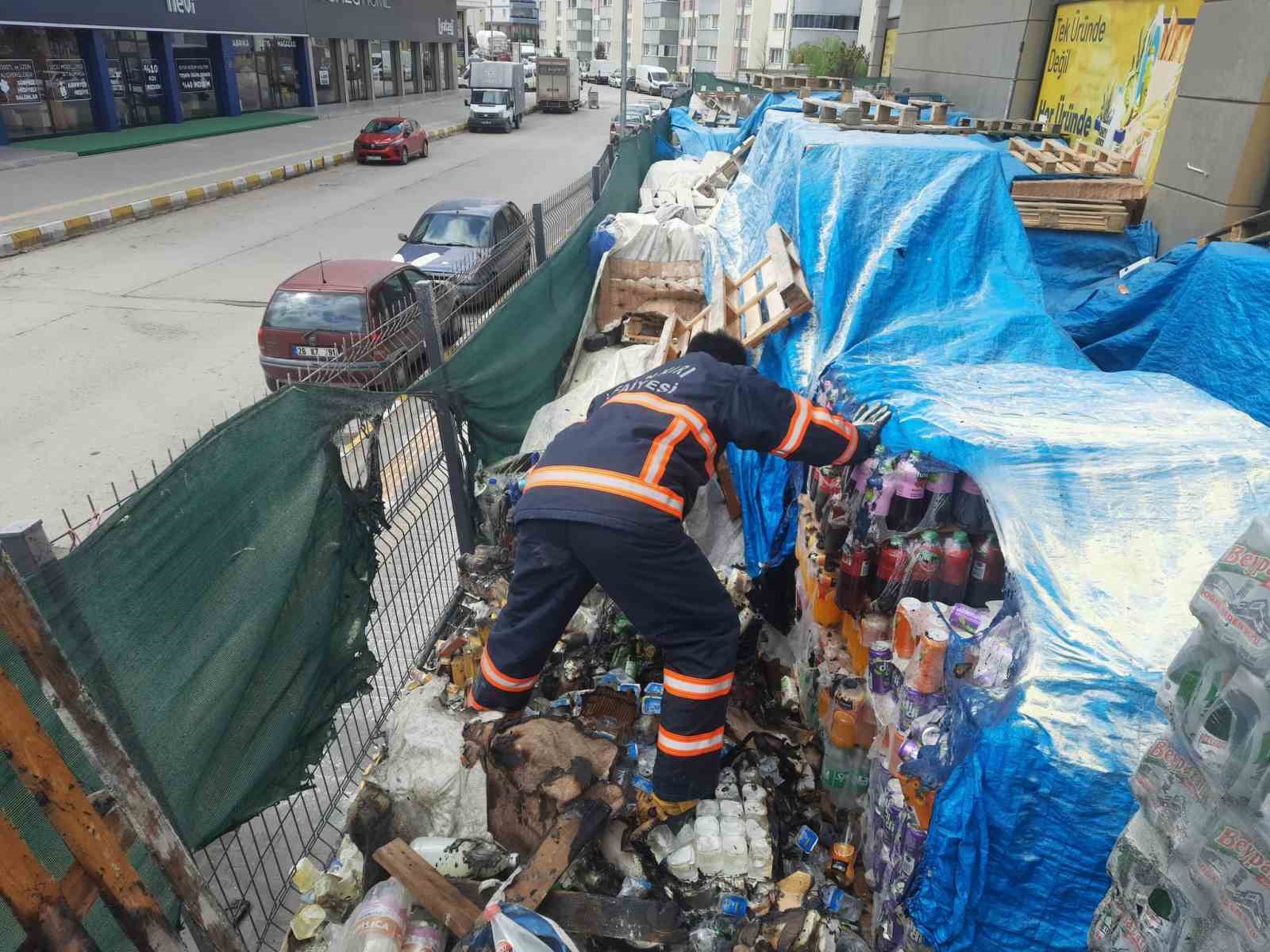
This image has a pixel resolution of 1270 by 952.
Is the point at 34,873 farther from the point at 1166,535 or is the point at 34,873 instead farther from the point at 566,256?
the point at 566,256

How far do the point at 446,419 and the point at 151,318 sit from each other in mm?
9163

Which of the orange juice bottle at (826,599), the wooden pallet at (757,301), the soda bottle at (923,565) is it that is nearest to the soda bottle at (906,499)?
the soda bottle at (923,565)

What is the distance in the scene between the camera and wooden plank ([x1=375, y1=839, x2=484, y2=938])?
9.29 ft

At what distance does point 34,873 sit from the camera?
1.80 meters

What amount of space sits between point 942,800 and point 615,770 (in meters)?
1.41

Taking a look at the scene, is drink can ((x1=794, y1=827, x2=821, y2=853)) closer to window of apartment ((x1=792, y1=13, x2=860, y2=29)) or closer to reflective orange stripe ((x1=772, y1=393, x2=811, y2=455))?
reflective orange stripe ((x1=772, y1=393, x2=811, y2=455))

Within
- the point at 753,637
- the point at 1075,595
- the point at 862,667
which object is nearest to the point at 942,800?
the point at 1075,595

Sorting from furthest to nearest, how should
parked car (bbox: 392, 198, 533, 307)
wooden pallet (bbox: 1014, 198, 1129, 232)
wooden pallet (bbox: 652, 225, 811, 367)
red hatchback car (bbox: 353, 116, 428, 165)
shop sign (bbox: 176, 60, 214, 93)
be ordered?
shop sign (bbox: 176, 60, 214, 93), red hatchback car (bbox: 353, 116, 428, 165), parked car (bbox: 392, 198, 533, 307), wooden pallet (bbox: 1014, 198, 1129, 232), wooden pallet (bbox: 652, 225, 811, 367)

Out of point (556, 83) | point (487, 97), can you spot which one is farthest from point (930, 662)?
point (556, 83)

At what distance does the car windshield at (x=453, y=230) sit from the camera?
11.6m

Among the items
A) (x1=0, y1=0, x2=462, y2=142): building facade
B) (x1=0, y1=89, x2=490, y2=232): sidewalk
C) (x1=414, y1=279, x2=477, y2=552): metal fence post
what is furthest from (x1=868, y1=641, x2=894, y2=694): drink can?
(x1=0, y1=0, x2=462, y2=142): building facade

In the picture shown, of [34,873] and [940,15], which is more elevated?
[940,15]

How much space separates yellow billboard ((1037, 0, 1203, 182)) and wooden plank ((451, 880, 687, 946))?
794 cm

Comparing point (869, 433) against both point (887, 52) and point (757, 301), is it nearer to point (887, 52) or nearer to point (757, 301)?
point (757, 301)
